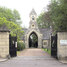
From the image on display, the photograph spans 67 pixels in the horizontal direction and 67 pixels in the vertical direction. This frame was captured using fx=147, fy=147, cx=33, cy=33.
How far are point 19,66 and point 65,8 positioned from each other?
7576mm

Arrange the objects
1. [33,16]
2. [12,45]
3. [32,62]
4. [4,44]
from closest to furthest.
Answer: [32,62]
[4,44]
[12,45]
[33,16]

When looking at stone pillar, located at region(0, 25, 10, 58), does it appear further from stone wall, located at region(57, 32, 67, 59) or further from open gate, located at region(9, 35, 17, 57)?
stone wall, located at region(57, 32, 67, 59)

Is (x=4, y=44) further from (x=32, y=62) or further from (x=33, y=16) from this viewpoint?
(x=33, y=16)

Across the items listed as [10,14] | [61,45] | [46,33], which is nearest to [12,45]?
[61,45]

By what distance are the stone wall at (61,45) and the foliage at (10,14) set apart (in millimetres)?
38341

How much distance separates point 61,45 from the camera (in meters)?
14.3

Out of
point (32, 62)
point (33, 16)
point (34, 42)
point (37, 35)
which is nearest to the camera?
point (32, 62)

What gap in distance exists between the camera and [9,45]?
15.3 meters

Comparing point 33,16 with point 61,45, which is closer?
point 61,45

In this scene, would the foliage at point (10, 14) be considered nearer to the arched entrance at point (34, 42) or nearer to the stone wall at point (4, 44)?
the arched entrance at point (34, 42)

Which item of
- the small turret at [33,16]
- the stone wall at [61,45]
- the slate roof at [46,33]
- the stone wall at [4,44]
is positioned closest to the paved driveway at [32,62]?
the stone wall at [61,45]

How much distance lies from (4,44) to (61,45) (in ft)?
18.8

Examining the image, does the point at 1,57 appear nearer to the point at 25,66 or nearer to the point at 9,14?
the point at 25,66

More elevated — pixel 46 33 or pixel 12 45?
pixel 46 33
